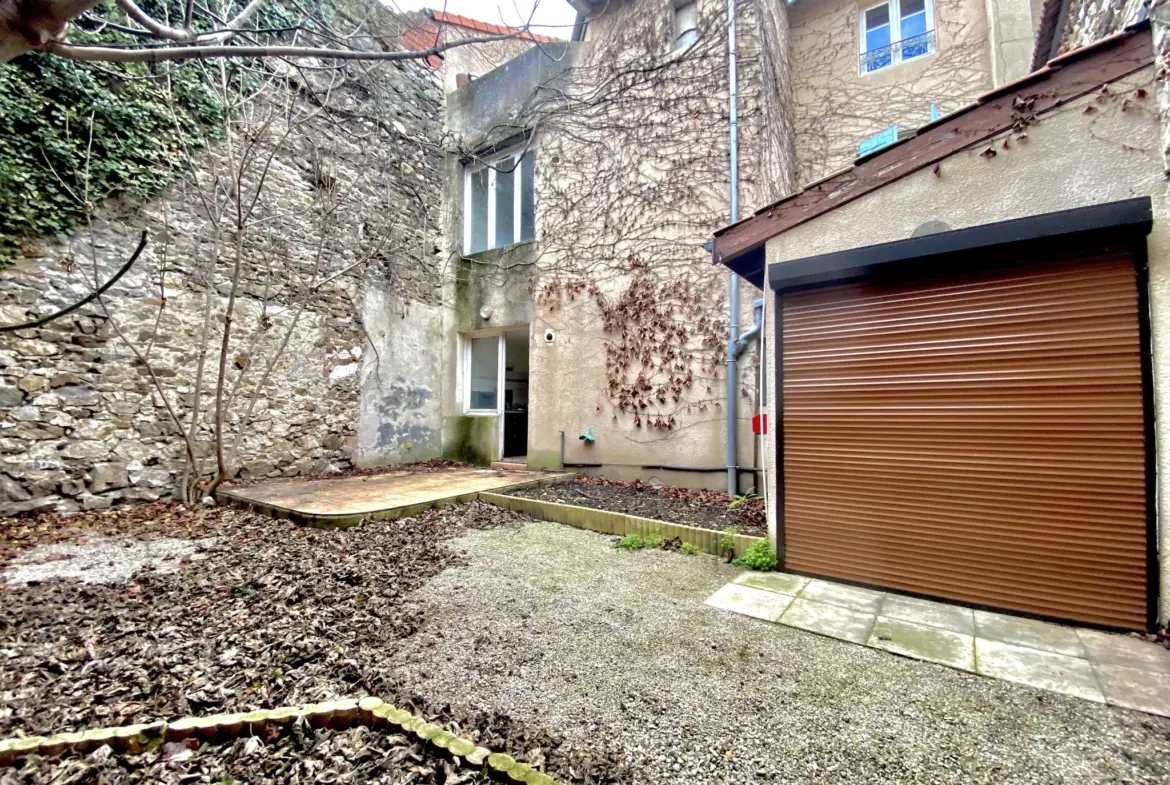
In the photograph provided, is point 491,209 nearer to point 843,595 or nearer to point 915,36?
point 915,36

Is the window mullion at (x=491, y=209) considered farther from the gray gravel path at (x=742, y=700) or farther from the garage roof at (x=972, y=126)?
the gray gravel path at (x=742, y=700)

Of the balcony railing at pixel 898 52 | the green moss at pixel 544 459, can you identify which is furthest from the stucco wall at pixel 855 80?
the green moss at pixel 544 459

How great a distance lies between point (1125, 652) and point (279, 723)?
143 inches

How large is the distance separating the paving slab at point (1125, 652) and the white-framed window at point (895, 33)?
24.3 feet

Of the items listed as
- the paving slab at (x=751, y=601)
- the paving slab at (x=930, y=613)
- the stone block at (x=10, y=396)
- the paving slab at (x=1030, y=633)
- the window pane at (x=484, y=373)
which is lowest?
the paving slab at (x=751, y=601)

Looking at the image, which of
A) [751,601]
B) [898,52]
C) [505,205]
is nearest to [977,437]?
[751,601]

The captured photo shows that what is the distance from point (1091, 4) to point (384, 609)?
6.34 m

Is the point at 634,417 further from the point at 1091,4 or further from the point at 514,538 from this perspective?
the point at 1091,4

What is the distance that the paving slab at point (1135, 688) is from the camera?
5.87 feet

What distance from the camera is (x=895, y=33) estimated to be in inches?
261

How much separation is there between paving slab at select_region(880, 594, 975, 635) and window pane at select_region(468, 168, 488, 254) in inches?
Result: 291

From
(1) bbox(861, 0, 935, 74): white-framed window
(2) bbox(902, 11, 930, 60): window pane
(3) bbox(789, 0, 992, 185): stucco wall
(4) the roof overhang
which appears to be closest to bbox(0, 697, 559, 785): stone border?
(3) bbox(789, 0, 992, 185): stucco wall

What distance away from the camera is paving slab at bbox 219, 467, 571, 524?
4336mm

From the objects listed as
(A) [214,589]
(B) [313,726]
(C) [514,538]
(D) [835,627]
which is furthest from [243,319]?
(D) [835,627]
